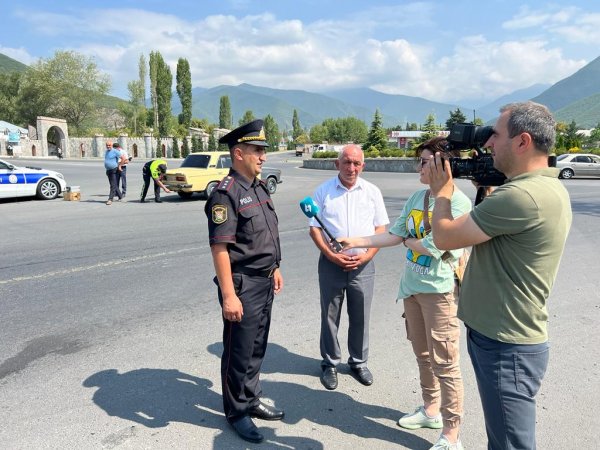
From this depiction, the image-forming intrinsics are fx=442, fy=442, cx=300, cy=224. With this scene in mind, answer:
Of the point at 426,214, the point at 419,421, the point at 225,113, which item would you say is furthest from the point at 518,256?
the point at 225,113

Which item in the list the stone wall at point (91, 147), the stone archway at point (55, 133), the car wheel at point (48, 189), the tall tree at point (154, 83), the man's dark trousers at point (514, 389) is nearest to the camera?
the man's dark trousers at point (514, 389)

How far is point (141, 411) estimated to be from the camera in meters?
3.06

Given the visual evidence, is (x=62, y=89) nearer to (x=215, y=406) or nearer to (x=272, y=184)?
(x=272, y=184)

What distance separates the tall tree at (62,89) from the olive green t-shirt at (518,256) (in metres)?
77.7

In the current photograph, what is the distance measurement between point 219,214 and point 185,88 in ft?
262

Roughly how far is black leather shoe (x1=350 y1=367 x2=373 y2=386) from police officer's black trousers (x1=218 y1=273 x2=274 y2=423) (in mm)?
910

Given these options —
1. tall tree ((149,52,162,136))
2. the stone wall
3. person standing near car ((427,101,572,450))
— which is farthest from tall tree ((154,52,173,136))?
person standing near car ((427,101,572,450))

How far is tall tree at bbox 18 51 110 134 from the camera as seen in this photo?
67.1 metres

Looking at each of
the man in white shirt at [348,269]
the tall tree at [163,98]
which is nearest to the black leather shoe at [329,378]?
the man in white shirt at [348,269]

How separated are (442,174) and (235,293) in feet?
4.90

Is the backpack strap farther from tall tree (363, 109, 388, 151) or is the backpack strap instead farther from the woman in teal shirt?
tall tree (363, 109, 388, 151)

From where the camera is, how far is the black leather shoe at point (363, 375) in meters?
3.46

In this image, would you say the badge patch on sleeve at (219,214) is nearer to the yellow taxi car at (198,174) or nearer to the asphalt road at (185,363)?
the asphalt road at (185,363)

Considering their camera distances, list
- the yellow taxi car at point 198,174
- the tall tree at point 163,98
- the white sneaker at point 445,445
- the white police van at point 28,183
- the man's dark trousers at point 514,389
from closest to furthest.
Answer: the man's dark trousers at point 514,389 < the white sneaker at point 445,445 < the white police van at point 28,183 < the yellow taxi car at point 198,174 < the tall tree at point 163,98
